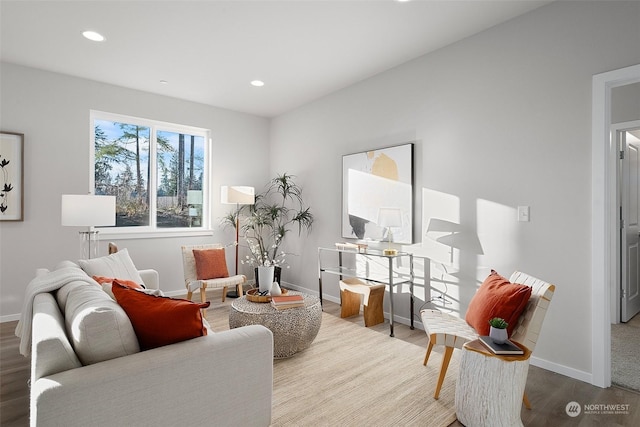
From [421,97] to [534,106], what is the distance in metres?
1.10

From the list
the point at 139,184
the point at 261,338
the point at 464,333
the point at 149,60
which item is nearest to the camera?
the point at 261,338

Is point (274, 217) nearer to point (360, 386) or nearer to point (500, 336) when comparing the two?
point (360, 386)

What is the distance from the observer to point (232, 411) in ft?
4.93

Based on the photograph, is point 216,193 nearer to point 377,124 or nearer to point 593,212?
point 377,124

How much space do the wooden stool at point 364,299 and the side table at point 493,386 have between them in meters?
1.71

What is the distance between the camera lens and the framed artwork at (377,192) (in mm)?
3633

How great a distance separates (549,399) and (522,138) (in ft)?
6.17

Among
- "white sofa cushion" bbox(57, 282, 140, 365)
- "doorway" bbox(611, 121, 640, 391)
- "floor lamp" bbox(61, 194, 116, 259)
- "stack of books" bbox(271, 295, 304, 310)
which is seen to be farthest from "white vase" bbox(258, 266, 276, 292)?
"doorway" bbox(611, 121, 640, 391)

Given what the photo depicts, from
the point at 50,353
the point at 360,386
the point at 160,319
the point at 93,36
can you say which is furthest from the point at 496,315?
the point at 93,36

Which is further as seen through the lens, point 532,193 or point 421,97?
point 421,97

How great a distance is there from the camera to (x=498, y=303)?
2.10 metres

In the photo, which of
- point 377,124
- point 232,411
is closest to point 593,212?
point 377,124

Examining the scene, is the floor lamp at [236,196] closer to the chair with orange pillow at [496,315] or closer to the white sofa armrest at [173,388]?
the chair with orange pillow at [496,315]

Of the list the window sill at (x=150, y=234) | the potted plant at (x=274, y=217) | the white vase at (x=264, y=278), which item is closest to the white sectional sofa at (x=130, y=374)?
the white vase at (x=264, y=278)
